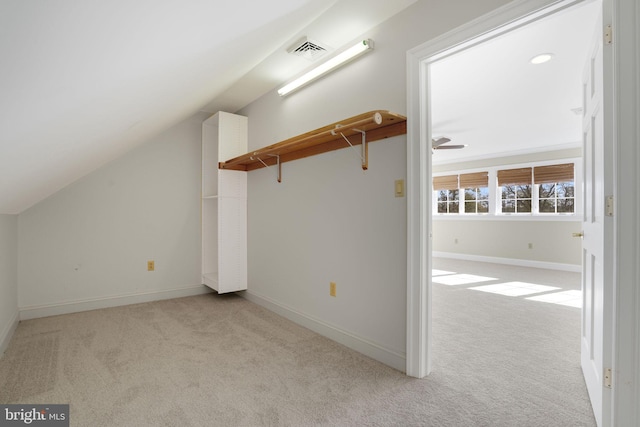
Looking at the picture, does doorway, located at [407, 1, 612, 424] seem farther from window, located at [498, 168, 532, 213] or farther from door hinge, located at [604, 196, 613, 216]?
window, located at [498, 168, 532, 213]

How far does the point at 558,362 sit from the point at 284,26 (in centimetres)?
278

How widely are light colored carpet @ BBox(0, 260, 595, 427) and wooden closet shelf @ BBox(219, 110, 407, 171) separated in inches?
56.5

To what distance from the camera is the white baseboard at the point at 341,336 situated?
2.08 m

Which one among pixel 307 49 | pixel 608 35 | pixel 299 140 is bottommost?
pixel 299 140

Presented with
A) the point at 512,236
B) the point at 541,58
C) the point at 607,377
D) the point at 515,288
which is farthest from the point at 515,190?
the point at 607,377

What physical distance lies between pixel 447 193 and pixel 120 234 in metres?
7.02

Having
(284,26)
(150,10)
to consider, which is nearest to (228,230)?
(284,26)

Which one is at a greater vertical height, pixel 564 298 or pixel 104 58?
pixel 104 58

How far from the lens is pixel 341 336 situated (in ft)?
8.06

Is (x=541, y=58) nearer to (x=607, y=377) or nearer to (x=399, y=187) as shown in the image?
(x=399, y=187)

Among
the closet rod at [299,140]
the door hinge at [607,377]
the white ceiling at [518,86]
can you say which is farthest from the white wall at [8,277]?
the door hinge at [607,377]

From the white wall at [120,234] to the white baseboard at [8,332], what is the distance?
23cm

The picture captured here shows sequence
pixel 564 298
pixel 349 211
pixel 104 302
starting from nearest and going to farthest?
pixel 349 211 < pixel 104 302 < pixel 564 298

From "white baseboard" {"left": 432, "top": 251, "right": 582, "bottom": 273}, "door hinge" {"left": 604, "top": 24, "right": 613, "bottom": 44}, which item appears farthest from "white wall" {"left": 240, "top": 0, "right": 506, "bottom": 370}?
"white baseboard" {"left": 432, "top": 251, "right": 582, "bottom": 273}
